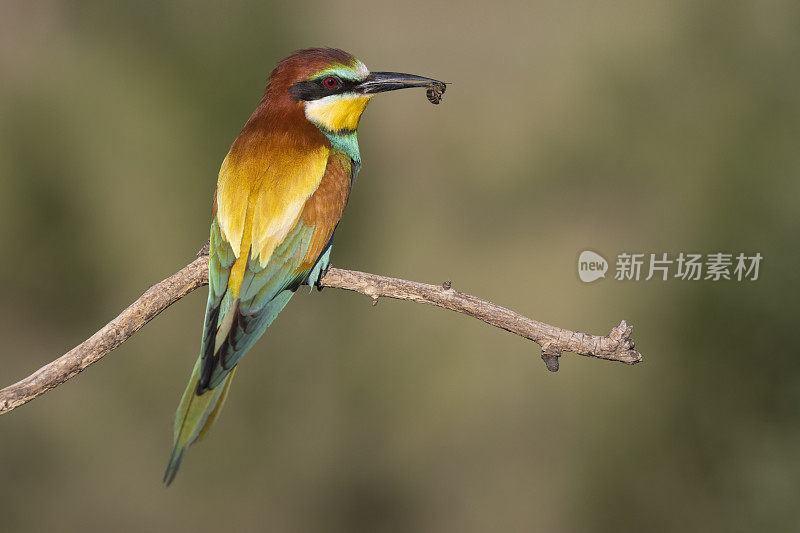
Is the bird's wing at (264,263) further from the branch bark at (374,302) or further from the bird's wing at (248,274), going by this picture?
the branch bark at (374,302)

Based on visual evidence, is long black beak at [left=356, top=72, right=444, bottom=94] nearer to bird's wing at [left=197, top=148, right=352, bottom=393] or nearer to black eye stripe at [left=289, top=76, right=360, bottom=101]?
black eye stripe at [left=289, top=76, right=360, bottom=101]

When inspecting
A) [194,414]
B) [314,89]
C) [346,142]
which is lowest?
[194,414]

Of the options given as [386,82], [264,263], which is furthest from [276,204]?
[386,82]

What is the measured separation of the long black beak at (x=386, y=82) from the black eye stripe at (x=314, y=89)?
0.16 ft

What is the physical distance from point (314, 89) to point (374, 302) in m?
0.52

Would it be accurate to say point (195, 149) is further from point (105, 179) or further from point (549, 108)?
point (549, 108)

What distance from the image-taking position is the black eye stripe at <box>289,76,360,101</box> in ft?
5.91

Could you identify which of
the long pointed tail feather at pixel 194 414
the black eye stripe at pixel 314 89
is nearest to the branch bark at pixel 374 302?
the long pointed tail feather at pixel 194 414

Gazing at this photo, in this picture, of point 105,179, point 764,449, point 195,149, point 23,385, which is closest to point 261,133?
point 23,385

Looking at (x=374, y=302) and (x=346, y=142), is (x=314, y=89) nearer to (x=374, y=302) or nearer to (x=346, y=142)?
(x=346, y=142)

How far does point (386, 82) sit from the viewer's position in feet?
6.08

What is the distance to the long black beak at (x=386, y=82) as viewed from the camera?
6.02 feet

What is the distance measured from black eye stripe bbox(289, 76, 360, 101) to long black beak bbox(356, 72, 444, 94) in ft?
0.16

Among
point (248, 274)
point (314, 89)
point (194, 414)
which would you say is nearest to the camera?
point (194, 414)
